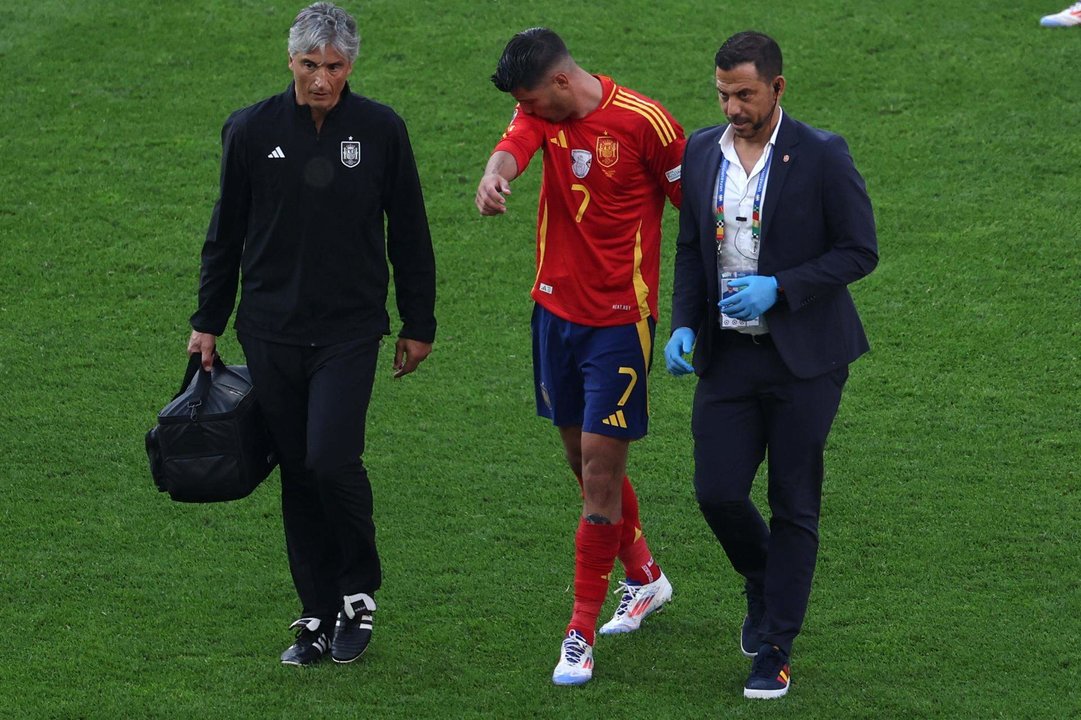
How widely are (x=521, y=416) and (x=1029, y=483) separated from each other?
2.18m

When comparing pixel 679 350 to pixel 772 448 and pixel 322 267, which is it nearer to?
pixel 772 448

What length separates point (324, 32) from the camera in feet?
15.4

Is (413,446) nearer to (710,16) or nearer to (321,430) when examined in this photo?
(321,430)

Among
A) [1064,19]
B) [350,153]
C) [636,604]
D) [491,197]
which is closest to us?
[491,197]

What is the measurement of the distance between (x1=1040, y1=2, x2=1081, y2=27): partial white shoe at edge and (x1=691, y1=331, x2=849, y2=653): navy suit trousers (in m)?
7.20

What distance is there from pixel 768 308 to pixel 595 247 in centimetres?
72

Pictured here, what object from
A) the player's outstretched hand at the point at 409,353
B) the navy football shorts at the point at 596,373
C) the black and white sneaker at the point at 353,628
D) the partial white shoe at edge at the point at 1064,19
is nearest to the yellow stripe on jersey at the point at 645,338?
the navy football shorts at the point at 596,373

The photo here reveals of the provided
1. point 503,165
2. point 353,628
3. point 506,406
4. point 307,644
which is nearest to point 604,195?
point 503,165

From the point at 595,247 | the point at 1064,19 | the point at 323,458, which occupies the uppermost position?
the point at 1064,19

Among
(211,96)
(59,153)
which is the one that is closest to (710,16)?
(211,96)

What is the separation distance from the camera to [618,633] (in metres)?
5.37

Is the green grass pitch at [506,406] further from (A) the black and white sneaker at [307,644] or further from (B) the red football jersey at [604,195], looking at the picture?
(B) the red football jersey at [604,195]

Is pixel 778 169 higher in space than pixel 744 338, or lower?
higher

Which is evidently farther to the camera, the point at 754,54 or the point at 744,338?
the point at 744,338
